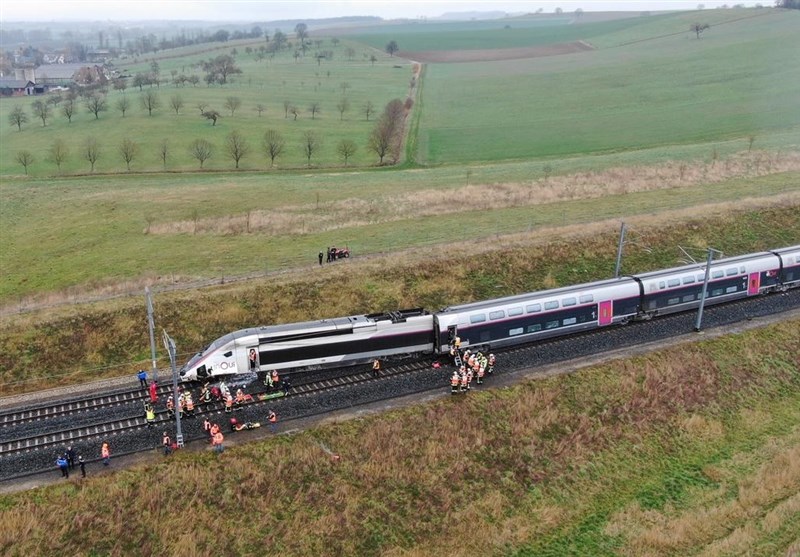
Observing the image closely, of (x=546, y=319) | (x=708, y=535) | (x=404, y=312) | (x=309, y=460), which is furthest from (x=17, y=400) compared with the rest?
(x=708, y=535)

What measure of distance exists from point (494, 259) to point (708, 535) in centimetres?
2242

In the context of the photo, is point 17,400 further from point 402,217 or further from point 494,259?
point 402,217

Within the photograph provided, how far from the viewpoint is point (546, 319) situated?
32.9 meters

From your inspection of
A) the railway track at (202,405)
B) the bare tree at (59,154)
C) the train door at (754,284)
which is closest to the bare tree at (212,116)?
the bare tree at (59,154)

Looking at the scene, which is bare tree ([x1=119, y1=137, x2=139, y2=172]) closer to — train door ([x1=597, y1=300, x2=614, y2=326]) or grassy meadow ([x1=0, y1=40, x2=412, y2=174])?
grassy meadow ([x1=0, y1=40, x2=412, y2=174])

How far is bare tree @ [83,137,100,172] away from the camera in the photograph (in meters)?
82.9

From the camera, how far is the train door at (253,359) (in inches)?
1171

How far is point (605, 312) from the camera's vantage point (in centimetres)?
3431

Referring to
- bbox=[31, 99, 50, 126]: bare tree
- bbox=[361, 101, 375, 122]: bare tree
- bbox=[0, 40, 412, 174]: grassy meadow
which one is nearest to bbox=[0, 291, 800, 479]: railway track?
bbox=[0, 40, 412, 174]: grassy meadow

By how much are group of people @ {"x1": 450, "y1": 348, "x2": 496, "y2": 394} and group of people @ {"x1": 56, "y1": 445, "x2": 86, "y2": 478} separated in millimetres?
15158

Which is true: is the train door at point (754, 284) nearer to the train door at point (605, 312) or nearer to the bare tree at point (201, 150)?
the train door at point (605, 312)

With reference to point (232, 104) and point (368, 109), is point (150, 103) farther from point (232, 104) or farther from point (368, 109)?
point (368, 109)

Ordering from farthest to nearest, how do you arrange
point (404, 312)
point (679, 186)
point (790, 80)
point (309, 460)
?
point (790, 80), point (679, 186), point (404, 312), point (309, 460)

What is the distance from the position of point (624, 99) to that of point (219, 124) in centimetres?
6787
